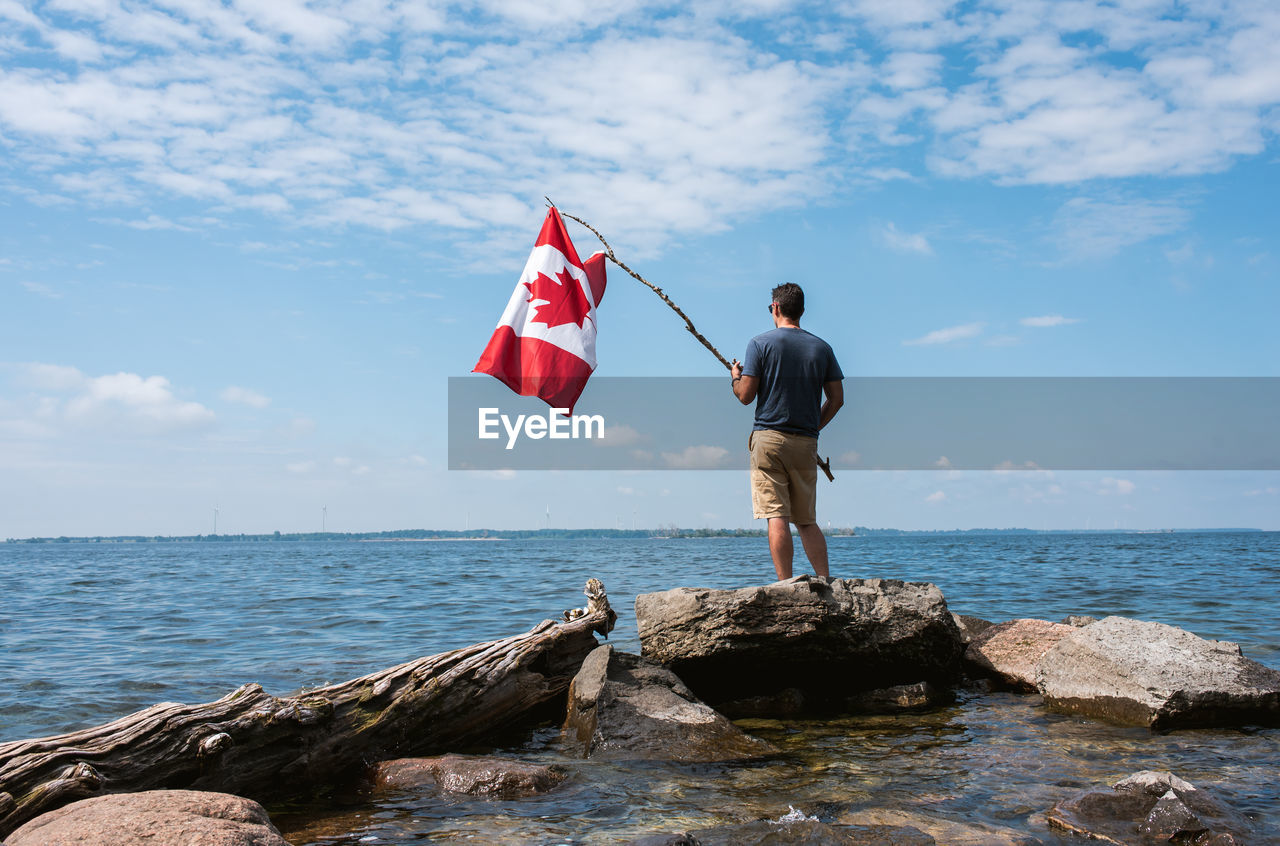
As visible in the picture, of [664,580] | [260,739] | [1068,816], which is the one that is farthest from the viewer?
[664,580]

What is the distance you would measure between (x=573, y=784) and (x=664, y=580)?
15.9 meters

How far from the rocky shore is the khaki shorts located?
2.14 ft

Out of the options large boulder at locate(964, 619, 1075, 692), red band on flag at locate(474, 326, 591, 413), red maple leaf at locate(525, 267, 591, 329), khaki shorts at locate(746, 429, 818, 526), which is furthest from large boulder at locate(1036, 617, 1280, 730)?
red maple leaf at locate(525, 267, 591, 329)

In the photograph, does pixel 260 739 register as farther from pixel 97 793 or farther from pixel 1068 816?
pixel 1068 816

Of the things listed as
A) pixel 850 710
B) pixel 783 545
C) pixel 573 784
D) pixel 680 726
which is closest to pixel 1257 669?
pixel 850 710

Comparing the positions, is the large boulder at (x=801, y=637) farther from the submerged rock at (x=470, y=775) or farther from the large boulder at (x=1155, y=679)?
the submerged rock at (x=470, y=775)

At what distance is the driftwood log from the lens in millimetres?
4336

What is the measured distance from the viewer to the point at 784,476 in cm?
729

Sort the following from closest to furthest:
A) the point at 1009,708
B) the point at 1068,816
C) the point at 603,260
A: 1. the point at 1068,816
2. the point at 1009,708
3. the point at 603,260

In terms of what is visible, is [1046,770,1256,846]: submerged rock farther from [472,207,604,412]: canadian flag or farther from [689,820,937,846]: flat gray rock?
[472,207,604,412]: canadian flag

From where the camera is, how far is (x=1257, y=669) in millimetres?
6418

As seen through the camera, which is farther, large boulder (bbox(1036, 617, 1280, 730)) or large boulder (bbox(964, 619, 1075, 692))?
large boulder (bbox(964, 619, 1075, 692))

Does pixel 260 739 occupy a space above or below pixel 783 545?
below

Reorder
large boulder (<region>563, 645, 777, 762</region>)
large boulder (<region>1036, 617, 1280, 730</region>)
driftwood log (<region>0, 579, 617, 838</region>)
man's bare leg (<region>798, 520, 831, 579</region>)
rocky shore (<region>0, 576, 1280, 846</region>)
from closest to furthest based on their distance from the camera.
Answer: rocky shore (<region>0, 576, 1280, 846</region>)
driftwood log (<region>0, 579, 617, 838</region>)
large boulder (<region>563, 645, 777, 762</region>)
large boulder (<region>1036, 617, 1280, 730</region>)
man's bare leg (<region>798, 520, 831, 579</region>)
